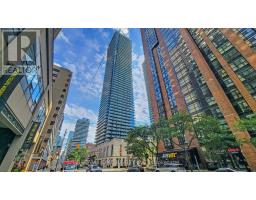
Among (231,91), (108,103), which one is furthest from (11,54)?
(108,103)

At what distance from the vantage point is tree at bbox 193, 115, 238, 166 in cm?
2248

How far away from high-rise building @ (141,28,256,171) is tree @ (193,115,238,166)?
Answer: 1725mm

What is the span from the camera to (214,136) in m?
21.7

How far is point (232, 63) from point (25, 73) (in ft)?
114

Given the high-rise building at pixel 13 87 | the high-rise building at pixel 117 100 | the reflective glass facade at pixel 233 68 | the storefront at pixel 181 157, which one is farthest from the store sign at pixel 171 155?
the high-rise building at pixel 117 100

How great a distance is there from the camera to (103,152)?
70750 millimetres

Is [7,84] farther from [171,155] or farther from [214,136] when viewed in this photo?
[171,155]

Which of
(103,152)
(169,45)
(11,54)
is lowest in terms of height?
(11,54)

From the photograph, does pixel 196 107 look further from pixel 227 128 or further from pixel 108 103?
pixel 108 103

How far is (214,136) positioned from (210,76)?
15075 millimetres

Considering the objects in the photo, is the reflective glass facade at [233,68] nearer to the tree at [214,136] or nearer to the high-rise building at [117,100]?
the tree at [214,136]

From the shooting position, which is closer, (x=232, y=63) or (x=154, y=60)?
(x=232, y=63)

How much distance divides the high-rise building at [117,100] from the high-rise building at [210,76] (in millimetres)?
59794

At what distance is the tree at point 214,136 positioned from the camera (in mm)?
22484
